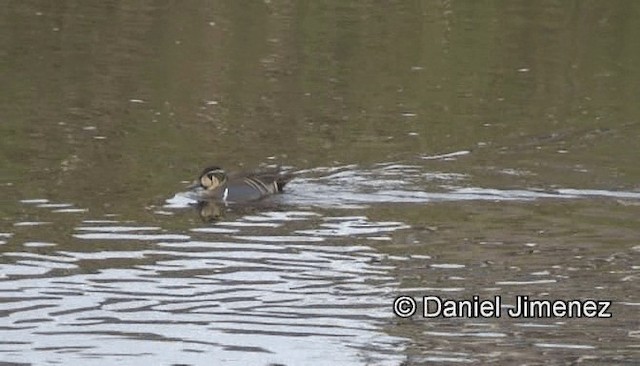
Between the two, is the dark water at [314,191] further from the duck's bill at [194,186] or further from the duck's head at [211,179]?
the duck's head at [211,179]

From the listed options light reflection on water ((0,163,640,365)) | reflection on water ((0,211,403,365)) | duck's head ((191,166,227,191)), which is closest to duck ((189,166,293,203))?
duck's head ((191,166,227,191))

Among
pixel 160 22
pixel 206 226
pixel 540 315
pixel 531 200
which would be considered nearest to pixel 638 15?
pixel 160 22

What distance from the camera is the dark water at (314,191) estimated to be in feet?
33.1

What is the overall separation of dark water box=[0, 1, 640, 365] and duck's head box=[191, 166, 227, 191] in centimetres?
30

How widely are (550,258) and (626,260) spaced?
54 cm

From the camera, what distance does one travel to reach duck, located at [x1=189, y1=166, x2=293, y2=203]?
1412cm

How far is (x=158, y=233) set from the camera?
12797 millimetres

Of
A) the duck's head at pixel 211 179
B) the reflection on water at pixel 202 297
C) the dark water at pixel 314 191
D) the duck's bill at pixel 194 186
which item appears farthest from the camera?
the duck's bill at pixel 194 186

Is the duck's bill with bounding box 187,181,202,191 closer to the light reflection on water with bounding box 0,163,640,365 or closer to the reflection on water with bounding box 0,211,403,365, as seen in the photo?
the light reflection on water with bounding box 0,163,640,365

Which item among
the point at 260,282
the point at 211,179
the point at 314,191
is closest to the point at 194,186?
the point at 211,179

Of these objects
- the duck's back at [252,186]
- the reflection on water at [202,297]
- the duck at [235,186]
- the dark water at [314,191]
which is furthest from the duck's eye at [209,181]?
the reflection on water at [202,297]

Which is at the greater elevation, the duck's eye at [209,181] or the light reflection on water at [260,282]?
the duck's eye at [209,181]

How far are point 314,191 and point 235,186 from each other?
0.73 metres

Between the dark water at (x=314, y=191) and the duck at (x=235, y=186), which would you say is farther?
the duck at (x=235, y=186)
